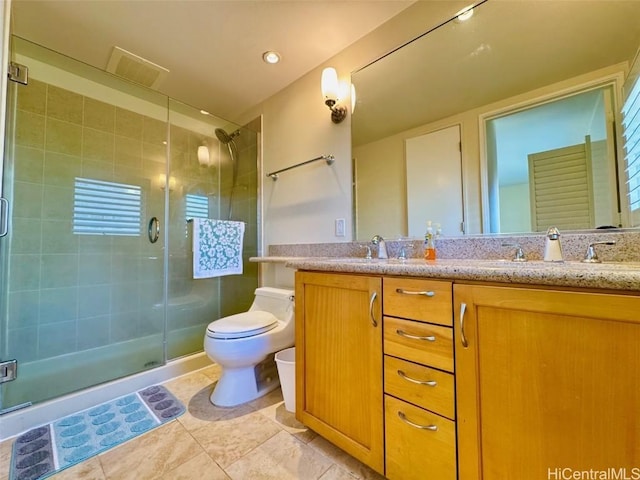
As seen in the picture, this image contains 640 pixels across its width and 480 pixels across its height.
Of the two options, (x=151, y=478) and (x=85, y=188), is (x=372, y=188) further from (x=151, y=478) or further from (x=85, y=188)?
(x=85, y=188)

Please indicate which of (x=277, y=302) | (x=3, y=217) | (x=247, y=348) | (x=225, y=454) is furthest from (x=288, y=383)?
(x=3, y=217)

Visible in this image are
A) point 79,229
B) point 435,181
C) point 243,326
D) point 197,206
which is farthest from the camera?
point 197,206

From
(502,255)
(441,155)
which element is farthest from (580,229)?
(441,155)

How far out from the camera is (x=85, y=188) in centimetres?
186

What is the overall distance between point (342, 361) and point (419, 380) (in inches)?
11.9

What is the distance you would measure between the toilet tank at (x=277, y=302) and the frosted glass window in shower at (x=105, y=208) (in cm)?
116

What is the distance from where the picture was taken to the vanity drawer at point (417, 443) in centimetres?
76

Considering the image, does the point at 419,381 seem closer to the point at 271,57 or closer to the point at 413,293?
the point at 413,293

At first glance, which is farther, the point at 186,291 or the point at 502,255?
the point at 186,291

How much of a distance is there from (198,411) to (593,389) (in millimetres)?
1636

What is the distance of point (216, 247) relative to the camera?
205cm

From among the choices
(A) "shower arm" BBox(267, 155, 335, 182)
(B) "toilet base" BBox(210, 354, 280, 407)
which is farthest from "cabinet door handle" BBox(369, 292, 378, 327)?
(A) "shower arm" BBox(267, 155, 335, 182)

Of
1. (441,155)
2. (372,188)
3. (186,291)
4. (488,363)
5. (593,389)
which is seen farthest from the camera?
(186,291)

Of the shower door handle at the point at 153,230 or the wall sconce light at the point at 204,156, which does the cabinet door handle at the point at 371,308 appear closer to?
the shower door handle at the point at 153,230
